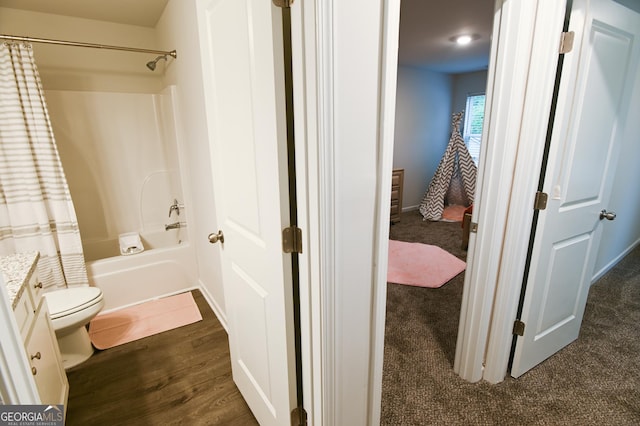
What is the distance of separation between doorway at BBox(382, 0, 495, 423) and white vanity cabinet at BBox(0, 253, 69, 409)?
5.10ft

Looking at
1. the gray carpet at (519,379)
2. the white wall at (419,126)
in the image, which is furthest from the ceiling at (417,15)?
the gray carpet at (519,379)

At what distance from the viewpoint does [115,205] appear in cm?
296

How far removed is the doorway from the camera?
1.83 m

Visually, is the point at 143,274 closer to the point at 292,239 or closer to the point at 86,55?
the point at 86,55

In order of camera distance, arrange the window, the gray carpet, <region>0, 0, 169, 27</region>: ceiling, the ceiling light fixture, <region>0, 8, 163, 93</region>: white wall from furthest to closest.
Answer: the window < the ceiling light fixture < <region>0, 8, 163, 93</region>: white wall < <region>0, 0, 169, 27</region>: ceiling < the gray carpet

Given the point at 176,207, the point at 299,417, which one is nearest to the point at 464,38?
the point at 176,207

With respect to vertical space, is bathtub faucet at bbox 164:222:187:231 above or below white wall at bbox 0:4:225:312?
below

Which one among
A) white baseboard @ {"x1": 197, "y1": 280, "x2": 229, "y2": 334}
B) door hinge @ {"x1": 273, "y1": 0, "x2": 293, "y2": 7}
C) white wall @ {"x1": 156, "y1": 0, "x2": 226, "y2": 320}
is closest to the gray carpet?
white baseboard @ {"x1": 197, "y1": 280, "x2": 229, "y2": 334}

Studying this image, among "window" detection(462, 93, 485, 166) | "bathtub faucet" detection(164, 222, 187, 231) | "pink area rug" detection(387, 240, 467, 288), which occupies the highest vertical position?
"window" detection(462, 93, 485, 166)

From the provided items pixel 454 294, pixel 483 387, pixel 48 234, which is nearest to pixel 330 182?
pixel 483 387

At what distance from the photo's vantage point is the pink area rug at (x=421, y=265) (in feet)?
9.48

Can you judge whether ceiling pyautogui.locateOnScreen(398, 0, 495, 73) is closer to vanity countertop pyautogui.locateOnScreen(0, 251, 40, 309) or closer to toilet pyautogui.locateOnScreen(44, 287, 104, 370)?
vanity countertop pyautogui.locateOnScreen(0, 251, 40, 309)

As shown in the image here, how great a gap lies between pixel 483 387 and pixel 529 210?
3.29 ft

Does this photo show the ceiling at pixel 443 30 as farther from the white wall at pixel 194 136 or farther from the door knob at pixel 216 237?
the door knob at pixel 216 237
